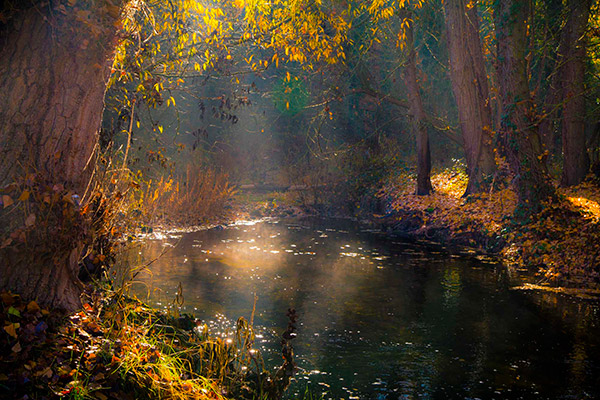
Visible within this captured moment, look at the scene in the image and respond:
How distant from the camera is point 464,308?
28.6ft

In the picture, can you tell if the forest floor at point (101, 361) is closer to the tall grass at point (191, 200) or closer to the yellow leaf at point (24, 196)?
the yellow leaf at point (24, 196)

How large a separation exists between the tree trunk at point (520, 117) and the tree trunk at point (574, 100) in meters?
2.22

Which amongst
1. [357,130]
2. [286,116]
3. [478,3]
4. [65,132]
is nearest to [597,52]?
[478,3]

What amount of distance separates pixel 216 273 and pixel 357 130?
13221 millimetres

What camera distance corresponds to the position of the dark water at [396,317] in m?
5.85

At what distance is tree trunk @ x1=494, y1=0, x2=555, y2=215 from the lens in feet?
38.3

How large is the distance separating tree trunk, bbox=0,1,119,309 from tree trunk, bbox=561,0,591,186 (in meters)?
12.3

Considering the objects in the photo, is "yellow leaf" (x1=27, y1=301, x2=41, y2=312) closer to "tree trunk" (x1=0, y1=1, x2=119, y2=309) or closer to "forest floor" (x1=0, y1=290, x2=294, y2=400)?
"forest floor" (x1=0, y1=290, x2=294, y2=400)

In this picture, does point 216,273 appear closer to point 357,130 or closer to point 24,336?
point 24,336

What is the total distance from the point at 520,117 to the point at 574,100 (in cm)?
397

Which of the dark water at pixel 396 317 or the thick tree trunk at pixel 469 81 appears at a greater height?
the thick tree trunk at pixel 469 81

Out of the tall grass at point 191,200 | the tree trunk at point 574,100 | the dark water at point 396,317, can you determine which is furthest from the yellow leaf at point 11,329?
the tree trunk at point 574,100

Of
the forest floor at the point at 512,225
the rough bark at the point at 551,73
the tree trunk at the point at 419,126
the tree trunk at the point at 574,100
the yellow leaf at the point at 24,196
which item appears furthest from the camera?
the tree trunk at the point at 419,126


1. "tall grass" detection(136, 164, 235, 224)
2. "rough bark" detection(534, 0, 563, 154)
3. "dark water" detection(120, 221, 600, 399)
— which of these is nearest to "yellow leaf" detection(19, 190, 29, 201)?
"dark water" detection(120, 221, 600, 399)
